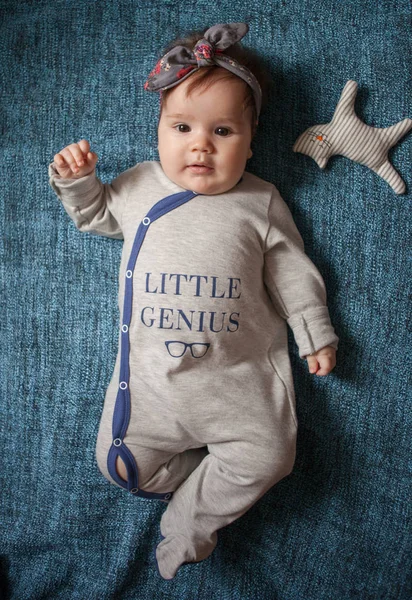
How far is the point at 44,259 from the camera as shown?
1.21 meters

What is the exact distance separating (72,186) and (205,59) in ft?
1.11

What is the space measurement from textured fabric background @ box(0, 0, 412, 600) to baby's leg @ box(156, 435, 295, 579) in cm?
14

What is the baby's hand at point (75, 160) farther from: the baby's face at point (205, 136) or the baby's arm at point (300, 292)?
the baby's arm at point (300, 292)

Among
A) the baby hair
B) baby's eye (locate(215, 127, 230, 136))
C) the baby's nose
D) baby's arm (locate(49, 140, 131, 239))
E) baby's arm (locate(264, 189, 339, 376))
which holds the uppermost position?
the baby hair

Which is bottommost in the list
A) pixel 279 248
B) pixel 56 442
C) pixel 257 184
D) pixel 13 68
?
pixel 56 442

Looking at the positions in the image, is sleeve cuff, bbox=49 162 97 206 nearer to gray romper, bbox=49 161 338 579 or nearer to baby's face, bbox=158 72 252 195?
gray romper, bbox=49 161 338 579

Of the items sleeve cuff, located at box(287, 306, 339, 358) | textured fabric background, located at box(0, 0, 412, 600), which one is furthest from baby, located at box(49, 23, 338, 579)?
textured fabric background, located at box(0, 0, 412, 600)

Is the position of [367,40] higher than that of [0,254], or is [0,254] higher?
[367,40]

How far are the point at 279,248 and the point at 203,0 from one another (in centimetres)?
57

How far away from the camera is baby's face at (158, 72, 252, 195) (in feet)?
3.23

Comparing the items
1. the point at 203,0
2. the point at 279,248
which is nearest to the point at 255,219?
the point at 279,248

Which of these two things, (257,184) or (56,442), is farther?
(56,442)

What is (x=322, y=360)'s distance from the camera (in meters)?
1.10

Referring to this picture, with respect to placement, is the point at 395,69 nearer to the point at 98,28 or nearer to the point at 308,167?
the point at 308,167
